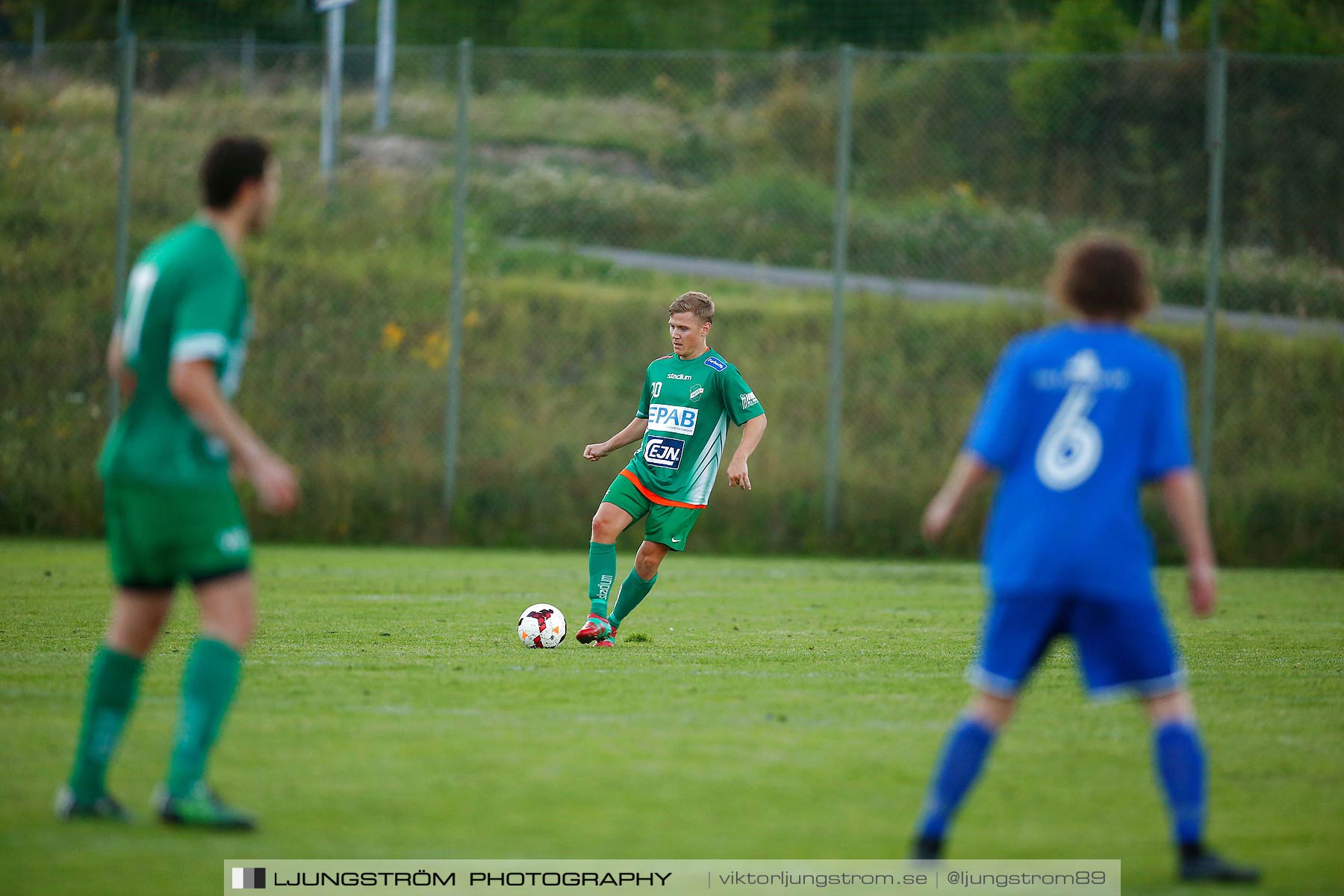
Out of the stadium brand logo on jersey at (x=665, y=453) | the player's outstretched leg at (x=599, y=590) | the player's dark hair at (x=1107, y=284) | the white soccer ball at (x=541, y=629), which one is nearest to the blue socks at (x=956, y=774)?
the player's dark hair at (x=1107, y=284)

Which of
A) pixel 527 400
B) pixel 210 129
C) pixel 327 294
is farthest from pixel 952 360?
pixel 210 129

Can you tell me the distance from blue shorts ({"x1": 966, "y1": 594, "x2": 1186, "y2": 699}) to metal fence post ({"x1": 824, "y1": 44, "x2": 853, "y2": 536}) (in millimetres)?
11332

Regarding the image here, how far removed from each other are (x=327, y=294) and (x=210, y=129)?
8.37ft

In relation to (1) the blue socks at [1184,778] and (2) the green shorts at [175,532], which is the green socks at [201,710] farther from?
(1) the blue socks at [1184,778]

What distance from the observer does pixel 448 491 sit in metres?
15.6

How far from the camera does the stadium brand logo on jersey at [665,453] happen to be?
8555 millimetres

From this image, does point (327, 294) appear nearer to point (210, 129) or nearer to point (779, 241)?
point (210, 129)

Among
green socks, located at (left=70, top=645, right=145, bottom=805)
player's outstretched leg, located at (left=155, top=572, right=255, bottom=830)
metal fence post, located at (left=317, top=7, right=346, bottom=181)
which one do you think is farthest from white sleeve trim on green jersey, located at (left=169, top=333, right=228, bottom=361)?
metal fence post, located at (left=317, top=7, right=346, bottom=181)

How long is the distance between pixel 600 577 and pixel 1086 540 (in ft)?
15.3

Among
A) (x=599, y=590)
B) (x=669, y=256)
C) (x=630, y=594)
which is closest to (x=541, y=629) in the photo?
(x=599, y=590)

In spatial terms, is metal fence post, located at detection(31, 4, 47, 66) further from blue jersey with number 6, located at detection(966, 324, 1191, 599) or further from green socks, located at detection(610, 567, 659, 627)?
blue jersey with number 6, located at detection(966, 324, 1191, 599)

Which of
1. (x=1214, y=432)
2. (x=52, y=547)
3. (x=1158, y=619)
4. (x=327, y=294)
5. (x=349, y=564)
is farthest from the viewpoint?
(x=327, y=294)

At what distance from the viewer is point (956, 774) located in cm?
386

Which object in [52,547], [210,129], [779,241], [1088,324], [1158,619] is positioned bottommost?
[52,547]
